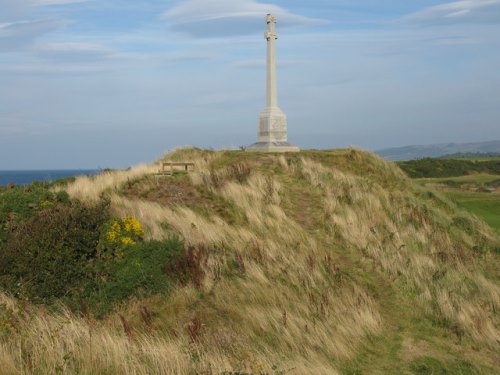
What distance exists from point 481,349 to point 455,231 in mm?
9895

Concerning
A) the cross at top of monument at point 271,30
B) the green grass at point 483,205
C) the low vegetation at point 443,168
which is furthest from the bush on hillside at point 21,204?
the low vegetation at point 443,168

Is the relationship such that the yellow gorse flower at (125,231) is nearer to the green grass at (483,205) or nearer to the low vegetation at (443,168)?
the green grass at (483,205)

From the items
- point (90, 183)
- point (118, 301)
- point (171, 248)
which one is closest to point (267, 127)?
point (90, 183)

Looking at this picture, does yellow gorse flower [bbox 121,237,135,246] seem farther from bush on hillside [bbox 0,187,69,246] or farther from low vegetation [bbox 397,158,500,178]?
low vegetation [bbox 397,158,500,178]

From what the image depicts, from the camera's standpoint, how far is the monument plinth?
989 inches

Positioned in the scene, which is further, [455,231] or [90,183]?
[455,231]

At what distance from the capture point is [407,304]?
11.8 meters

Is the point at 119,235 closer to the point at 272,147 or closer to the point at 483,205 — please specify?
the point at 272,147

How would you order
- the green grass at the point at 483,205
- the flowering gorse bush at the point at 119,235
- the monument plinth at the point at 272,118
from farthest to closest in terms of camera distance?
1. the green grass at the point at 483,205
2. the monument plinth at the point at 272,118
3. the flowering gorse bush at the point at 119,235

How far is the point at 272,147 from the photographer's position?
2523 cm

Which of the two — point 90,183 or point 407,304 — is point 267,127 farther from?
point 407,304

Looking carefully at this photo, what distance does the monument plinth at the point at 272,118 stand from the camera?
989 inches

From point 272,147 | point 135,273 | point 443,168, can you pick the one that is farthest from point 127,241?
point 443,168

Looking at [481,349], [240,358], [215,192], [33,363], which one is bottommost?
[481,349]
